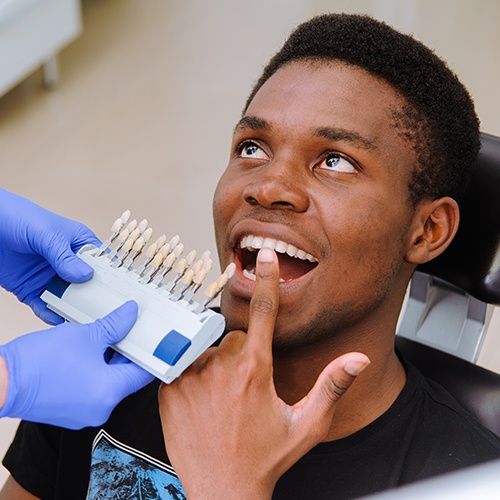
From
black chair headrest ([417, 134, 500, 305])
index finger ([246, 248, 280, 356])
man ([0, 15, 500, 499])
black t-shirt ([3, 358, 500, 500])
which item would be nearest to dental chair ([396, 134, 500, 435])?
black chair headrest ([417, 134, 500, 305])

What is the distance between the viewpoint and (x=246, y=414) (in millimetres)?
1130

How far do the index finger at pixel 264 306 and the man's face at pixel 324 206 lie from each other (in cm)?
12

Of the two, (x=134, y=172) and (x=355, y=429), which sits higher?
(x=134, y=172)

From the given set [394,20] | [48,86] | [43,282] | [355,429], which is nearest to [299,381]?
[355,429]

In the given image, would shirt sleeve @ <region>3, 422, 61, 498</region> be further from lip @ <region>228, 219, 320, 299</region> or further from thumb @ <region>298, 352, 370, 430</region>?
thumb @ <region>298, 352, 370, 430</region>

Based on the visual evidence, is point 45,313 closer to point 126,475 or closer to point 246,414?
point 126,475

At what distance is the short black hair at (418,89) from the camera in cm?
141

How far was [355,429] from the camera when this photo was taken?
1.38 meters

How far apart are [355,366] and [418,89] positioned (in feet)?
1.95

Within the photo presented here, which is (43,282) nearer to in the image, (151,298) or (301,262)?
(151,298)

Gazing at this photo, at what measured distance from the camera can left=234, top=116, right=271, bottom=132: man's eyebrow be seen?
1412 mm

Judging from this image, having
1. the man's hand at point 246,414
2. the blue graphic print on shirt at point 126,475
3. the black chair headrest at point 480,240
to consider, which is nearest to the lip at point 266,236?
the man's hand at point 246,414

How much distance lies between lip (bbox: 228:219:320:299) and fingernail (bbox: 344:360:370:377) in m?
0.29

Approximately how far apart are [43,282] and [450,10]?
140 inches
